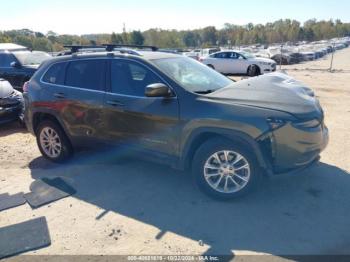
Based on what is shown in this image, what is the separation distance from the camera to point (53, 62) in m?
5.21

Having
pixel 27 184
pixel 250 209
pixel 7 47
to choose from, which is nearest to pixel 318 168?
pixel 250 209

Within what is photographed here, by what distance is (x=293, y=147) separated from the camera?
3.61m

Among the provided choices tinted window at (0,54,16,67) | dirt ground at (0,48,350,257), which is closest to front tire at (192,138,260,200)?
dirt ground at (0,48,350,257)

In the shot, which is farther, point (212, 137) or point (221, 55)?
point (221, 55)

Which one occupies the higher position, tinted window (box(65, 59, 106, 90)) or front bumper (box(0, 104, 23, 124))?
tinted window (box(65, 59, 106, 90))

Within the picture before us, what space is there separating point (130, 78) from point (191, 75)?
825 millimetres

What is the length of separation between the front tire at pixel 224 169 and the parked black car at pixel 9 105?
5543 mm

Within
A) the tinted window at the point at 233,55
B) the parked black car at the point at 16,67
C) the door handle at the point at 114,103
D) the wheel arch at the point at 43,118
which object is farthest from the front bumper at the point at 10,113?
the tinted window at the point at 233,55

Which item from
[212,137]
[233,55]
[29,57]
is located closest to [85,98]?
[212,137]

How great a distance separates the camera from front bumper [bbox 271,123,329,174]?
11.7 ft

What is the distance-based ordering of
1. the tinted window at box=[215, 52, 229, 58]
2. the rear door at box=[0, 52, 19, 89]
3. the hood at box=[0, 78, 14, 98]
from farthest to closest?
1. the tinted window at box=[215, 52, 229, 58]
2. the rear door at box=[0, 52, 19, 89]
3. the hood at box=[0, 78, 14, 98]

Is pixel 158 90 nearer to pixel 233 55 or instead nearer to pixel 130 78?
pixel 130 78

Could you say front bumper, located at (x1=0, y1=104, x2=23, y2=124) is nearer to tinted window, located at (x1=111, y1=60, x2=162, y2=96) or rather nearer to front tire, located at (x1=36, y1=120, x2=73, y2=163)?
front tire, located at (x1=36, y1=120, x2=73, y2=163)

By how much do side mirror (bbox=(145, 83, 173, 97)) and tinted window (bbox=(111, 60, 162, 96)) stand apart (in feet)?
0.79
